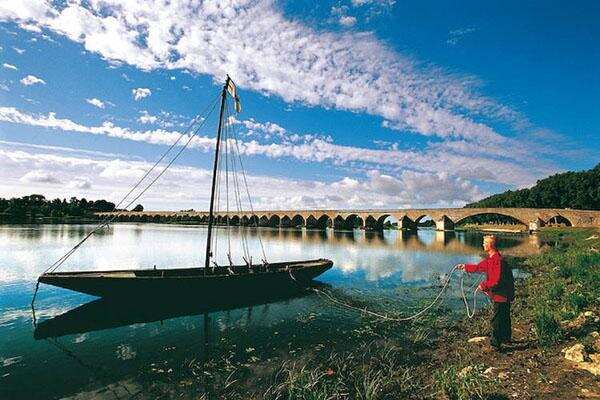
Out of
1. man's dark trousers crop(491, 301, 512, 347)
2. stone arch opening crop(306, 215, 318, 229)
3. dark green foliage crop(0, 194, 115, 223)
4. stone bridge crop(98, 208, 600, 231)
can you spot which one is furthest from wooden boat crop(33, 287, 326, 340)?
dark green foliage crop(0, 194, 115, 223)

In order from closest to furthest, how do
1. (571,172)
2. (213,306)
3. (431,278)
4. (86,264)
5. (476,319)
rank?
(476,319) → (213,306) → (431,278) → (86,264) → (571,172)

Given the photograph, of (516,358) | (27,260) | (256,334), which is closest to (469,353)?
(516,358)

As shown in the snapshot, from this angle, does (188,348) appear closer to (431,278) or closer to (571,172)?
(431,278)

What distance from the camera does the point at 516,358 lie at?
8.24m

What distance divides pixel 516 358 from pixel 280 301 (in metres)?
11.1

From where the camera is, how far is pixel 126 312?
14961 millimetres

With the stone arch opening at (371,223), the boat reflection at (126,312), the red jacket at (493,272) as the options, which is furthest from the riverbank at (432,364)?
the stone arch opening at (371,223)

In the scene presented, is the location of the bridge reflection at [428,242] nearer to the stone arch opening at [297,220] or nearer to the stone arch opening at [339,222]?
the stone arch opening at [339,222]

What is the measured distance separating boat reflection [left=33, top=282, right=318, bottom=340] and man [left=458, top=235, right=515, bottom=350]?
9.47 meters

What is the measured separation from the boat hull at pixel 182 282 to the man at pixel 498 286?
11.7 meters

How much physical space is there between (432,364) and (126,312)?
40.2ft

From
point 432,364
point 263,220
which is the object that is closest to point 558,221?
point 263,220

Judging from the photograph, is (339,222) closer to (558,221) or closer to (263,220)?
(263,220)

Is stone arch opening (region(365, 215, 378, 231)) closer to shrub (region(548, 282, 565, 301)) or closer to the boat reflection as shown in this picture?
the boat reflection
